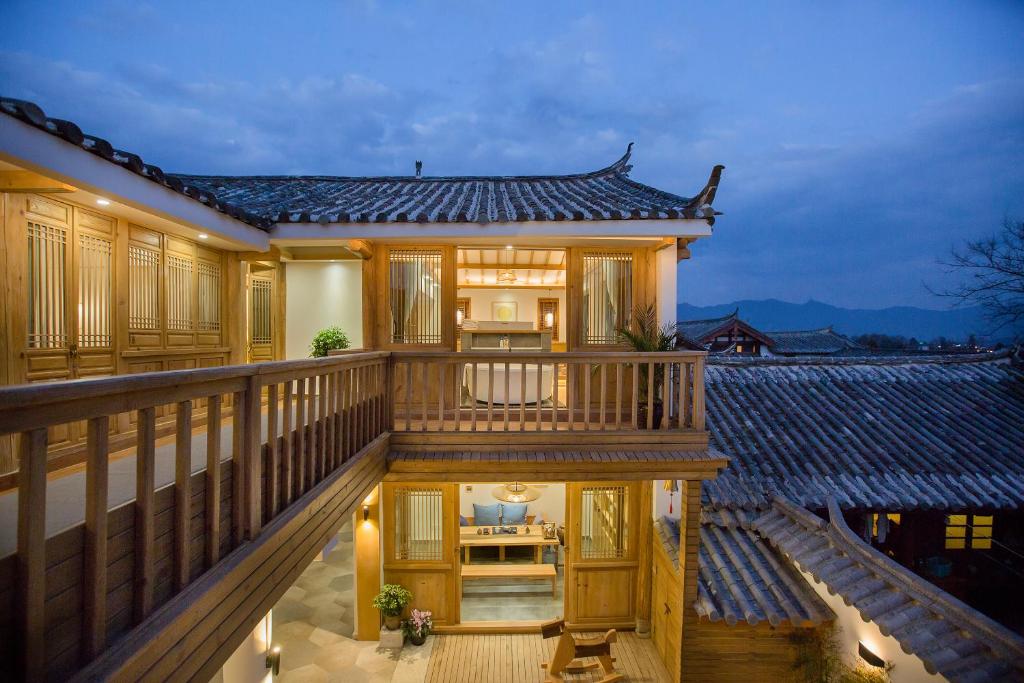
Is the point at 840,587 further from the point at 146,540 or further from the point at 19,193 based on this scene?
the point at 19,193

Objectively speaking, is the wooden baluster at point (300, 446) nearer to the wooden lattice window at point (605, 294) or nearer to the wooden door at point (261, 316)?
the wooden lattice window at point (605, 294)

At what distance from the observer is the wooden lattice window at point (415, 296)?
5.94 meters

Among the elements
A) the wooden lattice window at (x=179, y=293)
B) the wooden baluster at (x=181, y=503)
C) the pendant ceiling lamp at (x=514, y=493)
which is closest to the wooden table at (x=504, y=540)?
the pendant ceiling lamp at (x=514, y=493)

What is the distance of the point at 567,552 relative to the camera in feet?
21.6

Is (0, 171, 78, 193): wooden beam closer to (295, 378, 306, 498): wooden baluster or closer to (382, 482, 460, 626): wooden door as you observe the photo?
(295, 378, 306, 498): wooden baluster

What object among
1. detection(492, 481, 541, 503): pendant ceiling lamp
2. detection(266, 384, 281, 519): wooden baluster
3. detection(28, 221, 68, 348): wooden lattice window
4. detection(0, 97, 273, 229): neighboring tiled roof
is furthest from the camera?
detection(492, 481, 541, 503): pendant ceiling lamp

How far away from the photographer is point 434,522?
657 cm

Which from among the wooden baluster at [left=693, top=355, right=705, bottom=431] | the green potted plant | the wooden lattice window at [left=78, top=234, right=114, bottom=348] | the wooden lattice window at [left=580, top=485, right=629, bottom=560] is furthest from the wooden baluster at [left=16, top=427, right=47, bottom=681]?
the wooden lattice window at [left=580, top=485, right=629, bottom=560]

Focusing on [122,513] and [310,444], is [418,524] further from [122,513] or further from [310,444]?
[122,513]

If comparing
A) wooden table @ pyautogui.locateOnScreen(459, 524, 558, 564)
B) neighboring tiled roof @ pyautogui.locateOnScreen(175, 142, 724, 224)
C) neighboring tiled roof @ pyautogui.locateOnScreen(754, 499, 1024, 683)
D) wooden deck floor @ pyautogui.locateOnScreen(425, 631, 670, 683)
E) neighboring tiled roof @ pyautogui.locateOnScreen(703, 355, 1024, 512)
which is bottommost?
wooden deck floor @ pyautogui.locateOnScreen(425, 631, 670, 683)

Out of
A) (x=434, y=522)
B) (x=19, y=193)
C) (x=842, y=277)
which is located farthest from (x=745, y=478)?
(x=842, y=277)

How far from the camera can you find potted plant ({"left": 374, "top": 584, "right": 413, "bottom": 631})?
618cm

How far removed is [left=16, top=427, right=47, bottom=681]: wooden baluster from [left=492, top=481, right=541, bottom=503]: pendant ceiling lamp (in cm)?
769

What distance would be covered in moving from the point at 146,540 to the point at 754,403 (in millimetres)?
8421
